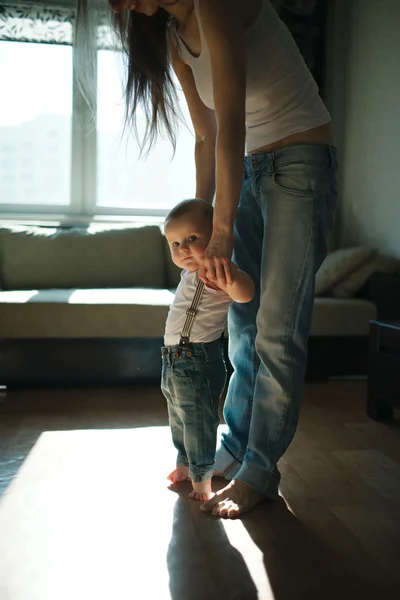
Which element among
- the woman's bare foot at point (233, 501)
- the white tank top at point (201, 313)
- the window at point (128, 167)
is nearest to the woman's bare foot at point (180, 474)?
the woman's bare foot at point (233, 501)

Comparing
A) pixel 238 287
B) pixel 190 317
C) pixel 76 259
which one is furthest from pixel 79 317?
pixel 238 287

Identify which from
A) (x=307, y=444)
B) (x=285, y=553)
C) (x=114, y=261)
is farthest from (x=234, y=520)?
(x=114, y=261)

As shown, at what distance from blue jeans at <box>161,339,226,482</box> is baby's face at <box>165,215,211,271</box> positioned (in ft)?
0.69

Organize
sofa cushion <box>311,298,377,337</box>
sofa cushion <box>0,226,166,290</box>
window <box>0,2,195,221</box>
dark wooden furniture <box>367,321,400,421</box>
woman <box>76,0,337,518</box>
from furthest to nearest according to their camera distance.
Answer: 1. window <box>0,2,195,221</box>
2. sofa cushion <box>0,226,166,290</box>
3. sofa cushion <box>311,298,377,337</box>
4. dark wooden furniture <box>367,321,400,421</box>
5. woman <box>76,0,337,518</box>

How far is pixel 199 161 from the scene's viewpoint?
5.04ft

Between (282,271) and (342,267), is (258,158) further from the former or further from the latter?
(342,267)

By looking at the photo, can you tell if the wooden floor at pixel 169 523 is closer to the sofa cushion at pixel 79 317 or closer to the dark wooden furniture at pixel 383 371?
the dark wooden furniture at pixel 383 371

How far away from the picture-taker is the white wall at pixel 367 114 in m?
3.24

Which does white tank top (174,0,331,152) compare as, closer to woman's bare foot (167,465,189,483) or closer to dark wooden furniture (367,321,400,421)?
woman's bare foot (167,465,189,483)

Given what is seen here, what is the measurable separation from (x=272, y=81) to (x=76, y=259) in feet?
6.85

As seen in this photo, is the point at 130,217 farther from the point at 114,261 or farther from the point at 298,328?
the point at 298,328

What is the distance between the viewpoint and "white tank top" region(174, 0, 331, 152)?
126cm

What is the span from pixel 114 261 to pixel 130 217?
644 mm

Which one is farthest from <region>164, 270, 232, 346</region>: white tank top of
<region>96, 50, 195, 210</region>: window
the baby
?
<region>96, 50, 195, 210</region>: window
